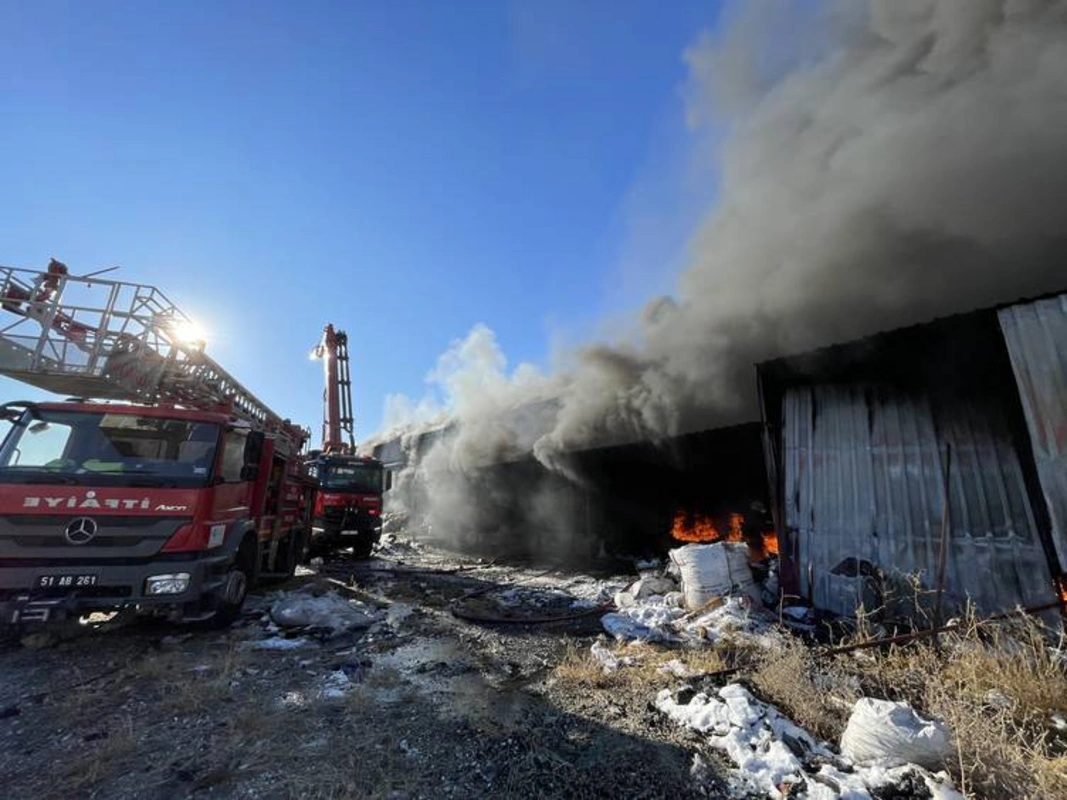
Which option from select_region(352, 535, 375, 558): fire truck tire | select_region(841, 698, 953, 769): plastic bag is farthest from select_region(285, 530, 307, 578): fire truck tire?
select_region(841, 698, 953, 769): plastic bag

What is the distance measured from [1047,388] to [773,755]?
524cm

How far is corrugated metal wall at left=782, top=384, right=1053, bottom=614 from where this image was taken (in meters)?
5.54

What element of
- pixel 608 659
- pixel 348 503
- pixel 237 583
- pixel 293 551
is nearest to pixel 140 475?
pixel 237 583

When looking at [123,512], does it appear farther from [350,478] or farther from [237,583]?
[350,478]

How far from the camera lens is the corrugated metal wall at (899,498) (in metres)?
→ 5.54

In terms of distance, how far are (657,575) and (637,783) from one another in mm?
5838

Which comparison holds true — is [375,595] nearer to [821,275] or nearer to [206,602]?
[206,602]

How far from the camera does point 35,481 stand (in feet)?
16.4

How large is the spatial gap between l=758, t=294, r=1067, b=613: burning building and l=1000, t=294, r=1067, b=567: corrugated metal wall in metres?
0.01

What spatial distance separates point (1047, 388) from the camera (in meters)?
5.06

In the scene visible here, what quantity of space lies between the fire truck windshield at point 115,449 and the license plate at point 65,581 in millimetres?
986

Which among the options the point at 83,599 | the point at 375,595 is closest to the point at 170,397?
the point at 83,599

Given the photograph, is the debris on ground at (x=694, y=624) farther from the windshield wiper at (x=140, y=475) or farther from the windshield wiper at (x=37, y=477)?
the windshield wiper at (x=37, y=477)

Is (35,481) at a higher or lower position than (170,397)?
lower
